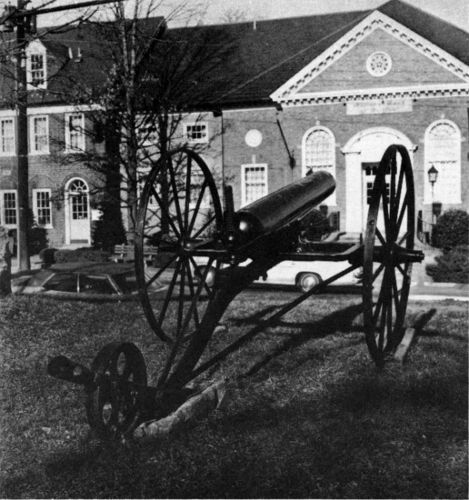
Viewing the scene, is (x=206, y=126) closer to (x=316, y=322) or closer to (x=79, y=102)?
(x=79, y=102)

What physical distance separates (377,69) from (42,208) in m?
16.7

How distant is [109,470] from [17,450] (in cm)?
93

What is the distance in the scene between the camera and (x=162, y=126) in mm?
23094

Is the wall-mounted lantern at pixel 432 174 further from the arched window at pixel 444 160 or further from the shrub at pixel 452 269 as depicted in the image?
the shrub at pixel 452 269

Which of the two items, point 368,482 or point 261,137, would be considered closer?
point 368,482

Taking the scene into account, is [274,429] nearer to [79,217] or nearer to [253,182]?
[253,182]


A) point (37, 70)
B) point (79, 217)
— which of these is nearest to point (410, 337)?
point (37, 70)

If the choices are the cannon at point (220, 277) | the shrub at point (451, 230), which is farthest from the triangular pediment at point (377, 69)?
the cannon at point (220, 277)

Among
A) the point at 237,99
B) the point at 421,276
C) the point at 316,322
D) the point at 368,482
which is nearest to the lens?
the point at 368,482

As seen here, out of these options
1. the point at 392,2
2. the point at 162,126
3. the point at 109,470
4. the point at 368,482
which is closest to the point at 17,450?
the point at 109,470

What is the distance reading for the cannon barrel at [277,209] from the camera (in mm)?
6047

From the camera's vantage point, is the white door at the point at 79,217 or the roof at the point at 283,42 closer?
the roof at the point at 283,42

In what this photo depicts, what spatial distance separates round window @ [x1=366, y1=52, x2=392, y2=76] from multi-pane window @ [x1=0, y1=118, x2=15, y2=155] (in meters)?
17.5

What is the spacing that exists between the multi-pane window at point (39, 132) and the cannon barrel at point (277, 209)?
25.4m
